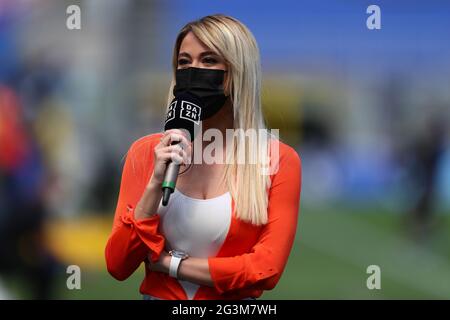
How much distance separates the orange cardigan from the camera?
214cm

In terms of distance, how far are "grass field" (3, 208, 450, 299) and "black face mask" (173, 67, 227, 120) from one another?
4.12 meters

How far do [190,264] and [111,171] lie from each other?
26.3ft

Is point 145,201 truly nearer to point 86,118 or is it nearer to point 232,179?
point 232,179

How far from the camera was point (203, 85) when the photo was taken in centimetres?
220

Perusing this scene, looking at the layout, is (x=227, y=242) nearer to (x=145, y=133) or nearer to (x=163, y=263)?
(x=163, y=263)

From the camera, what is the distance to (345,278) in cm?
779

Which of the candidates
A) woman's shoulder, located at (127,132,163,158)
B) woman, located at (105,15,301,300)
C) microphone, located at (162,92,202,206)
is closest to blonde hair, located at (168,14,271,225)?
woman, located at (105,15,301,300)

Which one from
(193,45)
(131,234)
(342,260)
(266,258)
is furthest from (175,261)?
(342,260)

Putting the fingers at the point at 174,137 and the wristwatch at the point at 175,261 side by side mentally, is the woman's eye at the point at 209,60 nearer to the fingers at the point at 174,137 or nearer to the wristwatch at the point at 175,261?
the fingers at the point at 174,137

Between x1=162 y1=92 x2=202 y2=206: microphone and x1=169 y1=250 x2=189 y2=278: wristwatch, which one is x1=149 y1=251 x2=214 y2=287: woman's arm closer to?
x1=169 y1=250 x2=189 y2=278: wristwatch

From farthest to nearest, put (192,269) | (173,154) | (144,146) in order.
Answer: (144,146) < (192,269) < (173,154)

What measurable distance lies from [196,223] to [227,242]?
114 mm

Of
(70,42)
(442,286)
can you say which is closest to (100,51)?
(70,42)

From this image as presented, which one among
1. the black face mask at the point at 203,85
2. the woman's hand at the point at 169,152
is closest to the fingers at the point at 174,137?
the woman's hand at the point at 169,152
